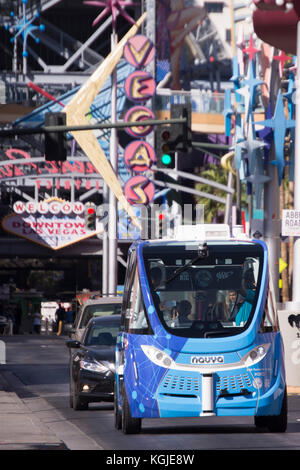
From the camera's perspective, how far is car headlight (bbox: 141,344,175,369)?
52.4ft

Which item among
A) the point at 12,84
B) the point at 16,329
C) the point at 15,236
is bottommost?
the point at 16,329

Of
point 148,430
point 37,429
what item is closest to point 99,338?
point 148,430

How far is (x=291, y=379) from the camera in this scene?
25.8m

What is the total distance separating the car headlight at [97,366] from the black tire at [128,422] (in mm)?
4314

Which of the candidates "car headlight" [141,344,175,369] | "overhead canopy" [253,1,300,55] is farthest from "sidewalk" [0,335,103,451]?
"overhead canopy" [253,1,300,55]

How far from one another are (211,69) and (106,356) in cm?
11187

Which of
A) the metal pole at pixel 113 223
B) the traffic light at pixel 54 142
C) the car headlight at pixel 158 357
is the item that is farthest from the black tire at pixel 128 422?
the metal pole at pixel 113 223

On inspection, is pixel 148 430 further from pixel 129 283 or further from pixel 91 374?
pixel 91 374

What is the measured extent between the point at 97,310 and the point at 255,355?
49.1 feet

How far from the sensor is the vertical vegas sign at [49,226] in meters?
81.7
